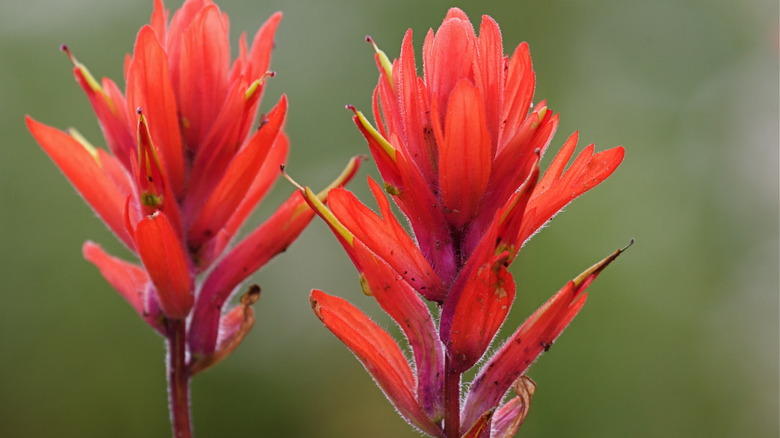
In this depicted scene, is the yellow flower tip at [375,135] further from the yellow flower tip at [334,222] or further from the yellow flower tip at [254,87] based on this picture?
the yellow flower tip at [254,87]

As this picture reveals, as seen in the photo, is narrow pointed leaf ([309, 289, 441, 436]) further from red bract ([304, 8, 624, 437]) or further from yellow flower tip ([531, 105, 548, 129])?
yellow flower tip ([531, 105, 548, 129])

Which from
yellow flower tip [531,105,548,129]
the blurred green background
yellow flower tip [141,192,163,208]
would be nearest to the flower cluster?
yellow flower tip [141,192,163,208]

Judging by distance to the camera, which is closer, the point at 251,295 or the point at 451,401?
the point at 451,401

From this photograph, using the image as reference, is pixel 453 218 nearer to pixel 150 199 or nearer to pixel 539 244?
pixel 150 199

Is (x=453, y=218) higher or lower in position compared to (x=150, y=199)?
lower

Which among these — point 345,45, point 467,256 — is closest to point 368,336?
point 467,256

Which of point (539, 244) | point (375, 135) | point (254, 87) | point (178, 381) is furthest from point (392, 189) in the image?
point (539, 244)

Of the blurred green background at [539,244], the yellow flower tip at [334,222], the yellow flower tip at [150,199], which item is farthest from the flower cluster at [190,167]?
the blurred green background at [539,244]

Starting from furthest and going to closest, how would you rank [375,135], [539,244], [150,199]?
[539,244] → [150,199] → [375,135]
